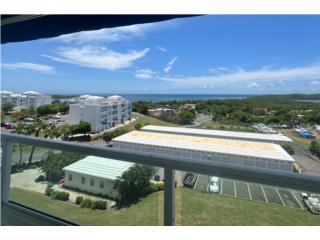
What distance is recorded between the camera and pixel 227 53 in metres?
6.98

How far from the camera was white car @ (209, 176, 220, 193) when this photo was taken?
1.36 m

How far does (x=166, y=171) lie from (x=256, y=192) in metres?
0.52

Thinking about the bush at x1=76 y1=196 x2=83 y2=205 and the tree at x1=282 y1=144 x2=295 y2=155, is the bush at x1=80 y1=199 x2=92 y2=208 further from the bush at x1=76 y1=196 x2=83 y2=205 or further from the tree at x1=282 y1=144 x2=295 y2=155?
the tree at x1=282 y1=144 x2=295 y2=155

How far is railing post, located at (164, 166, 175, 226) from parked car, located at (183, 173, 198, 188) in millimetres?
80

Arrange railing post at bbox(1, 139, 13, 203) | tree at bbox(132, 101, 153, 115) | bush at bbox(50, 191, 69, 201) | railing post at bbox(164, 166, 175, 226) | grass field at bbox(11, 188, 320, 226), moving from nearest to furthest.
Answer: grass field at bbox(11, 188, 320, 226) < railing post at bbox(164, 166, 175, 226) < bush at bbox(50, 191, 69, 201) < railing post at bbox(1, 139, 13, 203) < tree at bbox(132, 101, 153, 115)

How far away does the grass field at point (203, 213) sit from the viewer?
4.38ft

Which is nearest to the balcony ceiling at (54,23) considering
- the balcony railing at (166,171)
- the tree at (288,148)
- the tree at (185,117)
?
the balcony railing at (166,171)

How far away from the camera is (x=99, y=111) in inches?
143

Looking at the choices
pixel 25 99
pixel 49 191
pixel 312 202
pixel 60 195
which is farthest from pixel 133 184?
pixel 25 99

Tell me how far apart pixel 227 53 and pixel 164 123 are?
14.1ft

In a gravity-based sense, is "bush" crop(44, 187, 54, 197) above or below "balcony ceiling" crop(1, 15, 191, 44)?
below

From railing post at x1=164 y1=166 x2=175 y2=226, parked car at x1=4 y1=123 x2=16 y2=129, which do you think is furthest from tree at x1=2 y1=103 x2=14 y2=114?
railing post at x1=164 y1=166 x2=175 y2=226

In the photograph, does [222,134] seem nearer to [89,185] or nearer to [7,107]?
[89,185]
